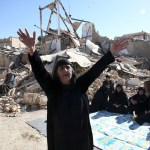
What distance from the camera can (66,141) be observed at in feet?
6.70

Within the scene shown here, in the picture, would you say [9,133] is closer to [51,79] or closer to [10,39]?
[51,79]

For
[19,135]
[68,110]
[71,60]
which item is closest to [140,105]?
[19,135]

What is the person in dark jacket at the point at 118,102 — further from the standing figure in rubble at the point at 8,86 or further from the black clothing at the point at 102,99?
the standing figure in rubble at the point at 8,86

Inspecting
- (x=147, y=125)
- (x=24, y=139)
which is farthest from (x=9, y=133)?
(x=147, y=125)

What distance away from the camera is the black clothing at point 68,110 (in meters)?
2.03

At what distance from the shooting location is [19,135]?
488 centimetres

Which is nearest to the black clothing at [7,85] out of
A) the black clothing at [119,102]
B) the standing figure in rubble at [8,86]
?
the standing figure in rubble at [8,86]

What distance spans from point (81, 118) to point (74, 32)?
46.6 feet

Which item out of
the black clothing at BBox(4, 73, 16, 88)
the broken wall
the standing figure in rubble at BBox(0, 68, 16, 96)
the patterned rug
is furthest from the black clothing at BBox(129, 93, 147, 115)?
the broken wall

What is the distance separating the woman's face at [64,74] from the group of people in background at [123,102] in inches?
129

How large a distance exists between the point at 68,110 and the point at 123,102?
4.20 meters

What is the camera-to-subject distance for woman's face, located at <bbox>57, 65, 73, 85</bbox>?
6.71 feet

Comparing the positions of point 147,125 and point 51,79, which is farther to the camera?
point 147,125

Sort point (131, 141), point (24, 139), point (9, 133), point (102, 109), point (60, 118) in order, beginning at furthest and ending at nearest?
point (102, 109) < point (9, 133) < point (24, 139) < point (131, 141) < point (60, 118)
